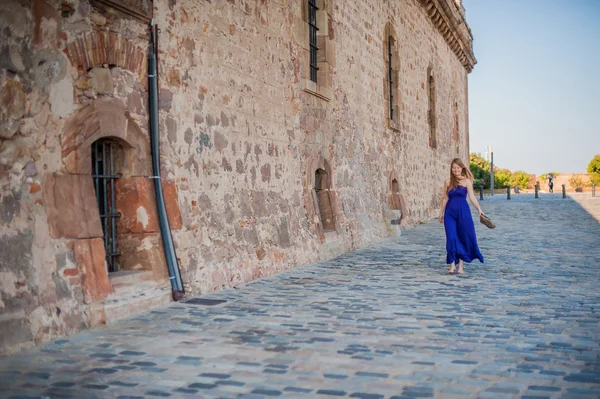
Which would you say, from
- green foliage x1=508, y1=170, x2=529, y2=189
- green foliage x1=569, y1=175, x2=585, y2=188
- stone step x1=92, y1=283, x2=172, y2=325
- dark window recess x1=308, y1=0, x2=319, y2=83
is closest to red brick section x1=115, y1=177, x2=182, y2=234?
stone step x1=92, y1=283, x2=172, y2=325

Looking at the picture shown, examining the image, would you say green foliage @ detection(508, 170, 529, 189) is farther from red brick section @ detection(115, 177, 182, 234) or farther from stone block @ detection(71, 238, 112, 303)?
stone block @ detection(71, 238, 112, 303)

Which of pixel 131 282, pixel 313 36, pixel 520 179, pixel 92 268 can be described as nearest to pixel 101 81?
pixel 92 268

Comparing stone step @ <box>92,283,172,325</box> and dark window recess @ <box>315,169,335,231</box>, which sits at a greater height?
dark window recess @ <box>315,169,335,231</box>

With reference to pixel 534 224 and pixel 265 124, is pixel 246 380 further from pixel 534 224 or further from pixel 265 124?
pixel 534 224

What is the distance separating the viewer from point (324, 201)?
10883mm

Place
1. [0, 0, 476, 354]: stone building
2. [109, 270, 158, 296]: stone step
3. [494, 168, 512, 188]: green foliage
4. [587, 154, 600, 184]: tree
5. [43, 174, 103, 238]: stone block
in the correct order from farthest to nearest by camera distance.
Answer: [587, 154, 600, 184]: tree < [494, 168, 512, 188]: green foliage < [109, 270, 158, 296]: stone step < [43, 174, 103, 238]: stone block < [0, 0, 476, 354]: stone building

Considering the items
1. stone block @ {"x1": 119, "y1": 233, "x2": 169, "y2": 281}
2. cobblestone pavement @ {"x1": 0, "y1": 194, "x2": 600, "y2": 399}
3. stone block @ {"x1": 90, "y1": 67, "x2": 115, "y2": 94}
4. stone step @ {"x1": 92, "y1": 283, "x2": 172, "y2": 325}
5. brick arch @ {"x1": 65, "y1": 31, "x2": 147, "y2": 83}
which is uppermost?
brick arch @ {"x1": 65, "y1": 31, "x2": 147, "y2": 83}

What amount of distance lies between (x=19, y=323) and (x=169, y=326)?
3.82 ft

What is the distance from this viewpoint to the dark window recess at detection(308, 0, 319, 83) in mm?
10656

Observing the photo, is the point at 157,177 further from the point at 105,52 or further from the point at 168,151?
the point at 105,52

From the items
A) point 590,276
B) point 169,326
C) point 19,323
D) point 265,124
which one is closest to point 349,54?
point 265,124

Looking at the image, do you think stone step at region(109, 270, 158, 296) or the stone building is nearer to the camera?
the stone building

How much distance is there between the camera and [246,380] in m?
3.63

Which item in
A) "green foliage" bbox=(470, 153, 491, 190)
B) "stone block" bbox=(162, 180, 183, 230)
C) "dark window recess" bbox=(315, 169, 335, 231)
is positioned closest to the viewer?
"stone block" bbox=(162, 180, 183, 230)
